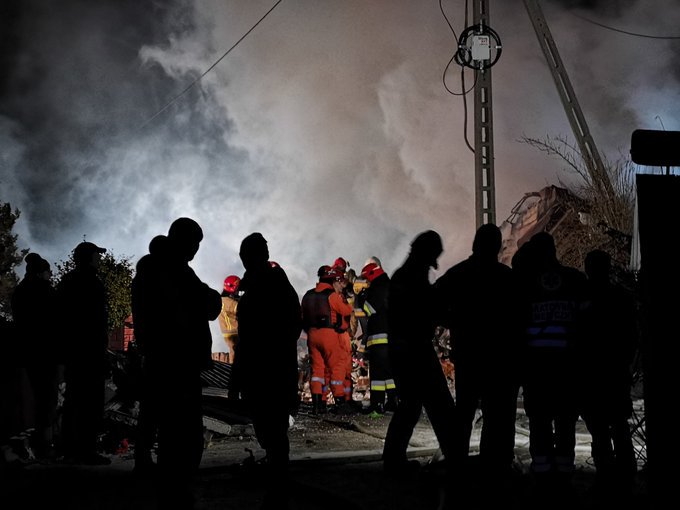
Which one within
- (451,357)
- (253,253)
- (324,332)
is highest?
(253,253)

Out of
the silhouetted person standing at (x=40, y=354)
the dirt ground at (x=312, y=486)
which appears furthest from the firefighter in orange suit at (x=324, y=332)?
the silhouetted person standing at (x=40, y=354)

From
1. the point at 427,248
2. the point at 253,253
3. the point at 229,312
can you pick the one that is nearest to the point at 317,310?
the point at 229,312

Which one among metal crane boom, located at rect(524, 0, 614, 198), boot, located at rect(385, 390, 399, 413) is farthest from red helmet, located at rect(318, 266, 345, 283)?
metal crane boom, located at rect(524, 0, 614, 198)

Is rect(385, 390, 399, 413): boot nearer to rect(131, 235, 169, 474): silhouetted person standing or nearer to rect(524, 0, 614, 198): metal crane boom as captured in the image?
rect(131, 235, 169, 474): silhouetted person standing

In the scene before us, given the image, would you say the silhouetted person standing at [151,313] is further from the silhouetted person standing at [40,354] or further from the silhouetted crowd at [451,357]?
the silhouetted person standing at [40,354]

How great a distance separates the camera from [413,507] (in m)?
4.43

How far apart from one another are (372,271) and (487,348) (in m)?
5.43

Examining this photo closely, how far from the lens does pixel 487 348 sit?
180 inches

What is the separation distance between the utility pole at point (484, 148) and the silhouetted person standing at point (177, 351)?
7448 millimetres

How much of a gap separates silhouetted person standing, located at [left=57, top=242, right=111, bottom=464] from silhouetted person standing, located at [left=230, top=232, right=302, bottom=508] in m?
2.46

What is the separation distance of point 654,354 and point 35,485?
11.5ft

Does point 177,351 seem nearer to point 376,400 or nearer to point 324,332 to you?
point 324,332

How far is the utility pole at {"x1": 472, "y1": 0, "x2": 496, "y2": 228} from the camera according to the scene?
36.3ft

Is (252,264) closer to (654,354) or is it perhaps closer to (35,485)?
(35,485)
